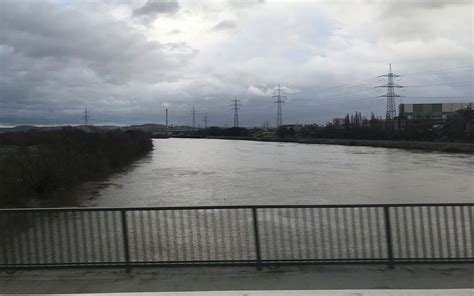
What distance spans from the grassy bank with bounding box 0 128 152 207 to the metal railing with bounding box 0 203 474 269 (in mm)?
20370

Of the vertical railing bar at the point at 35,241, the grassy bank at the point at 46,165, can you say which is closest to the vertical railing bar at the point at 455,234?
the vertical railing bar at the point at 35,241

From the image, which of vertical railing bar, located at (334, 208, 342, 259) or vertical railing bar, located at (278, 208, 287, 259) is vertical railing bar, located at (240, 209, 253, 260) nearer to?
vertical railing bar, located at (278, 208, 287, 259)

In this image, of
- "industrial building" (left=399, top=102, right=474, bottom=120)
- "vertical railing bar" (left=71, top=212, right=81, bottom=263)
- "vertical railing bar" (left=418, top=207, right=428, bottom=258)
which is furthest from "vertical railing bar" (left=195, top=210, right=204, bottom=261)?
"industrial building" (left=399, top=102, right=474, bottom=120)

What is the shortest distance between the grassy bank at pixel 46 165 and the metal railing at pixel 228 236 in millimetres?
20370

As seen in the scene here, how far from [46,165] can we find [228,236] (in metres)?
27.3

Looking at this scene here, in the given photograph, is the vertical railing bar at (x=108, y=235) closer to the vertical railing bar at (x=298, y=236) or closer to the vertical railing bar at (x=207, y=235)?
the vertical railing bar at (x=207, y=235)

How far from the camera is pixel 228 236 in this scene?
24.9 feet

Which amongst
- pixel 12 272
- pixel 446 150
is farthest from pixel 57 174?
pixel 446 150

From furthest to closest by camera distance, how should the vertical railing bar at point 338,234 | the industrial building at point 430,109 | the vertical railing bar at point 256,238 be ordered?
the industrial building at point 430,109
the vertical railing bar at point 338,234
the vertical railing bar at point 256,238

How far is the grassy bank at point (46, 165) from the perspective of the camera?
29078mm

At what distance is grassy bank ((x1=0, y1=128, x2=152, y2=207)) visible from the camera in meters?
29.1

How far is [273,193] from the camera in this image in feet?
98.6

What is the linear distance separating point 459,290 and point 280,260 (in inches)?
89.2

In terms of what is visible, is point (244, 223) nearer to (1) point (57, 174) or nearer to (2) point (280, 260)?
(2) point (280, 260)
